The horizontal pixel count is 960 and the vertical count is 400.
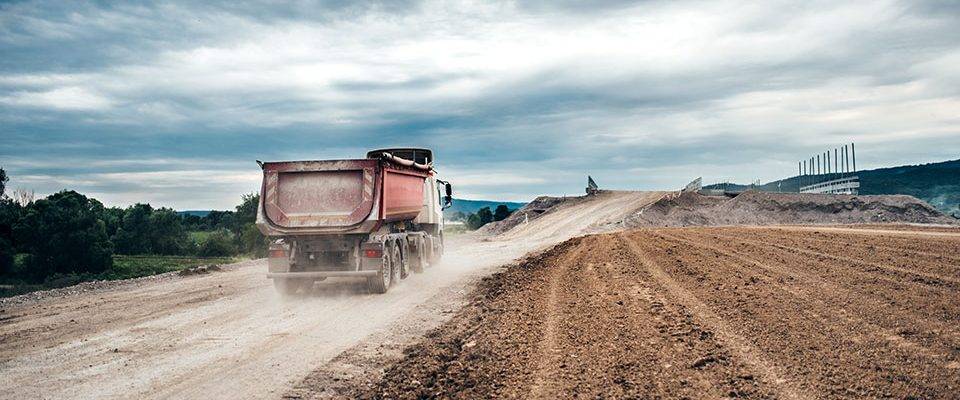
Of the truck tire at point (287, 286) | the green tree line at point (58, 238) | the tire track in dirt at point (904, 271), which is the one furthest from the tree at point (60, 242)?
the tire track in dirt at point (904, 271)

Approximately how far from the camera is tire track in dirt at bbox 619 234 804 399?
21.8 feet

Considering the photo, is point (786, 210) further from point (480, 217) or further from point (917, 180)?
point (917, 180)

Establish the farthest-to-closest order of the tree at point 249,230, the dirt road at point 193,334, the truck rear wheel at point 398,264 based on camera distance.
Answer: the tree at point 249,230 → the truck rear wheel at point 398,264 → the dirt road at point 193,334

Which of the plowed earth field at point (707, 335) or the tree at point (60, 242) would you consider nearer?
the plowed earth field at point (707, 335)

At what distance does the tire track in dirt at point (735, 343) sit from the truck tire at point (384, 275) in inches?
242

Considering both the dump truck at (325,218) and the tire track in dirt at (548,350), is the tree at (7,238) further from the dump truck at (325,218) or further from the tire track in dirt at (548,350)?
the tire track in dirt at (548,350)

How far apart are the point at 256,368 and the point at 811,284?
10.8 m

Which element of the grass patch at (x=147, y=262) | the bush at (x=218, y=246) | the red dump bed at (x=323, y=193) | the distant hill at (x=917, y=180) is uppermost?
the distant hill at (x=917, y=180)

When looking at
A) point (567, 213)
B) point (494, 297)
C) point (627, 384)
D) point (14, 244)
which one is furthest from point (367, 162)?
point (14, 244)

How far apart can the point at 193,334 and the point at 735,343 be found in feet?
26.9

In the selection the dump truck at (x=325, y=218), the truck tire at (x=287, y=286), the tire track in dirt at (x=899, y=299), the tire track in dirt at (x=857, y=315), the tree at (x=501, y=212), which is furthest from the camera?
the tree at (x=501, y=212)

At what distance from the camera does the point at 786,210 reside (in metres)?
45.9

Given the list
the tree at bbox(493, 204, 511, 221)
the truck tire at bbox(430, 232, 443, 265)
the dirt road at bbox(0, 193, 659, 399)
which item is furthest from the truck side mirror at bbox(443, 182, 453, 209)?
the tree at bbox(493, 204, 511, 221)

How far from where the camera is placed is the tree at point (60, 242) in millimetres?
54375
